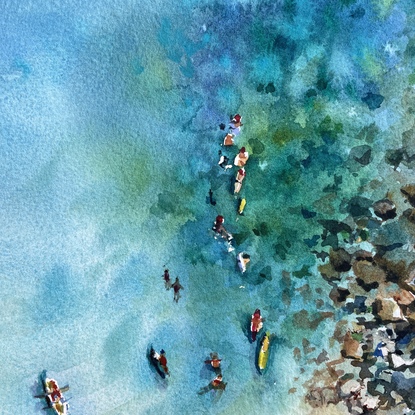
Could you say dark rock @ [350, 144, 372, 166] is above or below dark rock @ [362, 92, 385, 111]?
below

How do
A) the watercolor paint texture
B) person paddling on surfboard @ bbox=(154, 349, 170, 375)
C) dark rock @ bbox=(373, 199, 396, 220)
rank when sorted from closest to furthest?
the watercolor paint texture → person paddling on surfboard @ bbox=(154, 349, 170, 375) → dark rock @ bbox=(373, 199, 396, 220)

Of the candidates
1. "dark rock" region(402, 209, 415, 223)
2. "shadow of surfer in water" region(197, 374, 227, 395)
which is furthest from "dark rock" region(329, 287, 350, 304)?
"shadow of surfer in water" region(197, 374, 227, 395)

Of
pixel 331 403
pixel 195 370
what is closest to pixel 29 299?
pixel 195 370

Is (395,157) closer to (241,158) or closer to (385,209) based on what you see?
(385,209)

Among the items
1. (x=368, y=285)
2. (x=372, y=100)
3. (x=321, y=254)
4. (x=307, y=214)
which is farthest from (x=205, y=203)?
(x=372, y=100)

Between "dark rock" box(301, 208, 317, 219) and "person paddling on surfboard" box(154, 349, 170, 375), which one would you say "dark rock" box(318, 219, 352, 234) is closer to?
"dark rock" box(301, 208, 317, 219)

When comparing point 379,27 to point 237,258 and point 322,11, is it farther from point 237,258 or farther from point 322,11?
point 237,258

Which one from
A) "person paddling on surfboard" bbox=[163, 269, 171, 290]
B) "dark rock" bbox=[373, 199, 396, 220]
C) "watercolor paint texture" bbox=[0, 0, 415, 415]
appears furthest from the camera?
"dark rock" bbox=[373, 199, 396, 220]
